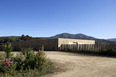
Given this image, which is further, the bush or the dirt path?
the bush

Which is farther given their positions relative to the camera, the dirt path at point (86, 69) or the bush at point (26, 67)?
the bush at point (26, 67)

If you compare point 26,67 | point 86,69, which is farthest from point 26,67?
point 86,69

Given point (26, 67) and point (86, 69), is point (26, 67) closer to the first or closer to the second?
point (26, 67)

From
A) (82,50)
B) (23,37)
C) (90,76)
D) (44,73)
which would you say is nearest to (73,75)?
(90,76)

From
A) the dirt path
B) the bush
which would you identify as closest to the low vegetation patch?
the bush

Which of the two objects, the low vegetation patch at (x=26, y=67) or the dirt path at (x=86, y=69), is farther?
the low vegetation patch at (x=26, y=67)

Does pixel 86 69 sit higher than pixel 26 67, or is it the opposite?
pixel 26 67

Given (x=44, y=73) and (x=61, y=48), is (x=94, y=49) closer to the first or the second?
(x=61, y=48)

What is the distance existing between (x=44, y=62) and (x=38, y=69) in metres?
0.60

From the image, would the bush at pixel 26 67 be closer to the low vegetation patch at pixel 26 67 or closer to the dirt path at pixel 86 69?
the low vegetation patch at pixel 26 67

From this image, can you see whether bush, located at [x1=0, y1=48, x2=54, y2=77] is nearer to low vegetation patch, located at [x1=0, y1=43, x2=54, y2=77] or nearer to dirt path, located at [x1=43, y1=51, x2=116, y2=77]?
low vegetation patch, located at [x1=0, y1=43, x2=54, y2=77]

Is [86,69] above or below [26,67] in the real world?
below

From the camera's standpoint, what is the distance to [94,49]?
16.3 m

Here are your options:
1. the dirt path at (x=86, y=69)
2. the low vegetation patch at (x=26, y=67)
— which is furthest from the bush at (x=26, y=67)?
the dirt path at (x=86, y=69)
